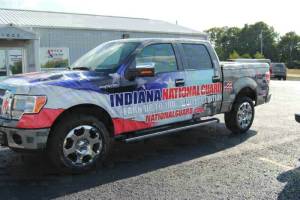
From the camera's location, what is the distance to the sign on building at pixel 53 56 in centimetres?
2527

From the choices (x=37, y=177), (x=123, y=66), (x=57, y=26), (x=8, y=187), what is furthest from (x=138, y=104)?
(x=57, y=26)

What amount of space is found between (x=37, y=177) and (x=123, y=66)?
1.95 metres

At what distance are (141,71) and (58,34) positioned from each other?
831 inches

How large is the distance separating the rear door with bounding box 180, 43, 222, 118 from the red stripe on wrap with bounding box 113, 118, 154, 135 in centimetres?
104

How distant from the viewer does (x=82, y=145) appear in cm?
538

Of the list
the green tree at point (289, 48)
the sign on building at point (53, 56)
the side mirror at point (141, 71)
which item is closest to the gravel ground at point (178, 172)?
the side mirror at point (141, 71)

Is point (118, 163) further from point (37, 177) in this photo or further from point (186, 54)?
point (186, 54)

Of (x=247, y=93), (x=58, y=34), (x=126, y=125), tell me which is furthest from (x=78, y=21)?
(x=126, y=125)

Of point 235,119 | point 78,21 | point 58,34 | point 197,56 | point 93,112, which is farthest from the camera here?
point 78,21

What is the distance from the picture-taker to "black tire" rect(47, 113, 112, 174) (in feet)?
16.8

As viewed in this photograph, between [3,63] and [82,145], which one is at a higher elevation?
[3,63]

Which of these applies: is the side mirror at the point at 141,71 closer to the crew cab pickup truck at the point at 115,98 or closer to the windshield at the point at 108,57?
the crew cab pickup truck at the point at 115,98

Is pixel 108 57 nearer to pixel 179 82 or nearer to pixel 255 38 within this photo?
pixel 179 82

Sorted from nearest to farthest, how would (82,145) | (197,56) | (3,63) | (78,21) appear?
(82,145), (197,56), (3,63), (78,21)
